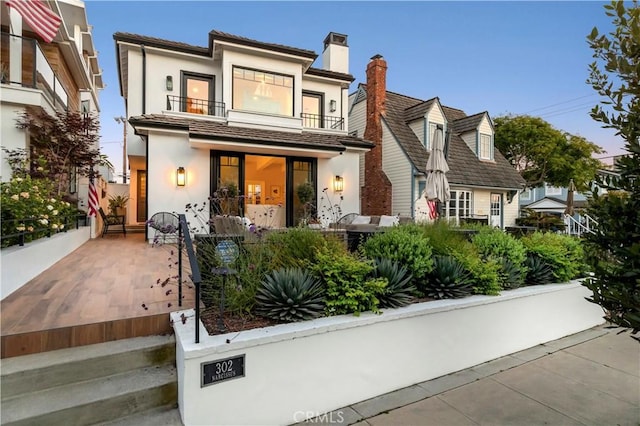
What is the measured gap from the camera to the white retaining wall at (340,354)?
2.50 metres

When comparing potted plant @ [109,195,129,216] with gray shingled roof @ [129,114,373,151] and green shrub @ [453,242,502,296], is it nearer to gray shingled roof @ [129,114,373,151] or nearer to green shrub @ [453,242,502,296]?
gray shingled roof @ [129,114,373,151]

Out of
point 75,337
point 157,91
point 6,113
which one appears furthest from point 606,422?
point 157,91

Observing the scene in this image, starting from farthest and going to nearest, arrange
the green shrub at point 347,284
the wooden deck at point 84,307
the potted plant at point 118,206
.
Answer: the potted plant at point 118,206, the green shrub at point 347,284, the wooden deck at point 84,307

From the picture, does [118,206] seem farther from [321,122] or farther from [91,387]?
[91,387]

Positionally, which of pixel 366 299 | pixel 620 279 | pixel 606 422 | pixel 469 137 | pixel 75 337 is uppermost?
pixel 469 137

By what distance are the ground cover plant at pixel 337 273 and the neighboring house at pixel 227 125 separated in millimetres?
5773

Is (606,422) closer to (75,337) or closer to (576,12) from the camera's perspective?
(75,337)

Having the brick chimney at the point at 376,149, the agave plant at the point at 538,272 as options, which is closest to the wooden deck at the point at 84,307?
the agave plant at the point at 538,272

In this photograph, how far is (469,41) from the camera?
1226cm

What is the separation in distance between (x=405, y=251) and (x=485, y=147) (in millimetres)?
15029

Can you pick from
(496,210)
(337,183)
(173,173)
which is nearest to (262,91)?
(337,183)

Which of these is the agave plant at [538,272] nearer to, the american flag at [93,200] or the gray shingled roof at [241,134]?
the gray shingled roof at [241,134]

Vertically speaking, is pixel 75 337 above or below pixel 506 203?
below

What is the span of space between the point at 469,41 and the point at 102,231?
15498mm
